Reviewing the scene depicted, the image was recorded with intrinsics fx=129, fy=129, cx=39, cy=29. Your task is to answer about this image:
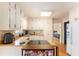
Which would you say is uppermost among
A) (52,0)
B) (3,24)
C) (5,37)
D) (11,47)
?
(52,0)

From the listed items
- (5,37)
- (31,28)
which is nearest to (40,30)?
(31,28)

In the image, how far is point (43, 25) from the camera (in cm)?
786

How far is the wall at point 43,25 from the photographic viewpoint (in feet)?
25.0

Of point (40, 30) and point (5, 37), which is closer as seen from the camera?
point (5, 37)

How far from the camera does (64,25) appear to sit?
764cm

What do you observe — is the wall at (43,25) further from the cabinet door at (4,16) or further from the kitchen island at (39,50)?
the cabinet door at (4,16)

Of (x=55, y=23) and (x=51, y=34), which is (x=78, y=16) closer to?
(x=51, y=34)

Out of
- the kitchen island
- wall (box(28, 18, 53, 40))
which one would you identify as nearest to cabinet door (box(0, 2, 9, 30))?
the kitchen island

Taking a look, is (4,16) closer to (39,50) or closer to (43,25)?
(39,50)

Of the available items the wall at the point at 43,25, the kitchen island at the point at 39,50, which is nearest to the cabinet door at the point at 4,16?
the kitchen island at the point at 39,50

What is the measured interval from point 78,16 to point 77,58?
2778 mm

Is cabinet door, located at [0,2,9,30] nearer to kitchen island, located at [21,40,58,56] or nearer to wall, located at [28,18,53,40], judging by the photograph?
kitchen island, located at [21,40,58,56]

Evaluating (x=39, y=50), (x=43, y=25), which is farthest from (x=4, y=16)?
(x=43, y=25)

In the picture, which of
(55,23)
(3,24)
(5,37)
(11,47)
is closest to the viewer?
(3,24)
